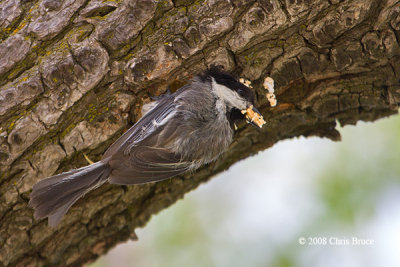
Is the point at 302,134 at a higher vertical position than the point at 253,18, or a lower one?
lower

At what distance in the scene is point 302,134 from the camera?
284 centimetres

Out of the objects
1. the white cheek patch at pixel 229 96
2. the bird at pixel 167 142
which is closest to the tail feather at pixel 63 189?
the bird at pixel 167 142

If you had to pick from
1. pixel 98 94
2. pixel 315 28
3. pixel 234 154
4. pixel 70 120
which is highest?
pixel 315 28

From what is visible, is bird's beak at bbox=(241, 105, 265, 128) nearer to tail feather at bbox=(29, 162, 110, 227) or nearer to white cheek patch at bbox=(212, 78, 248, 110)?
white cheek patch at bbox=(212, 78, 248, 110)

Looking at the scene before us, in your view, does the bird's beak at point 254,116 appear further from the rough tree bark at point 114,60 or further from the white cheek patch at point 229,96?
the rough tree bark at point 114,60

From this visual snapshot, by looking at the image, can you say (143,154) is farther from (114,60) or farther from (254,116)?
(254,116)

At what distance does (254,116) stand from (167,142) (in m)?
0.59

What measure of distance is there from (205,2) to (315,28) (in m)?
0.69

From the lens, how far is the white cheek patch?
2.45m

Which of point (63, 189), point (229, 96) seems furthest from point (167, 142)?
point (63, 189)

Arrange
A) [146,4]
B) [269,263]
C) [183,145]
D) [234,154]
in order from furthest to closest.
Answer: [269,263] < [234,154] < [183,145] < [146,4]

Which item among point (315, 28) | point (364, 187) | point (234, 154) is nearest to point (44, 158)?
point (234, 154)

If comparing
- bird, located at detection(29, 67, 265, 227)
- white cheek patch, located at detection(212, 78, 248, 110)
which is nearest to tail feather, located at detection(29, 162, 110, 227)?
bird, located at detection(29, 67, 265, 227)

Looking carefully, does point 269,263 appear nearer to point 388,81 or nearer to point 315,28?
point 388,81
